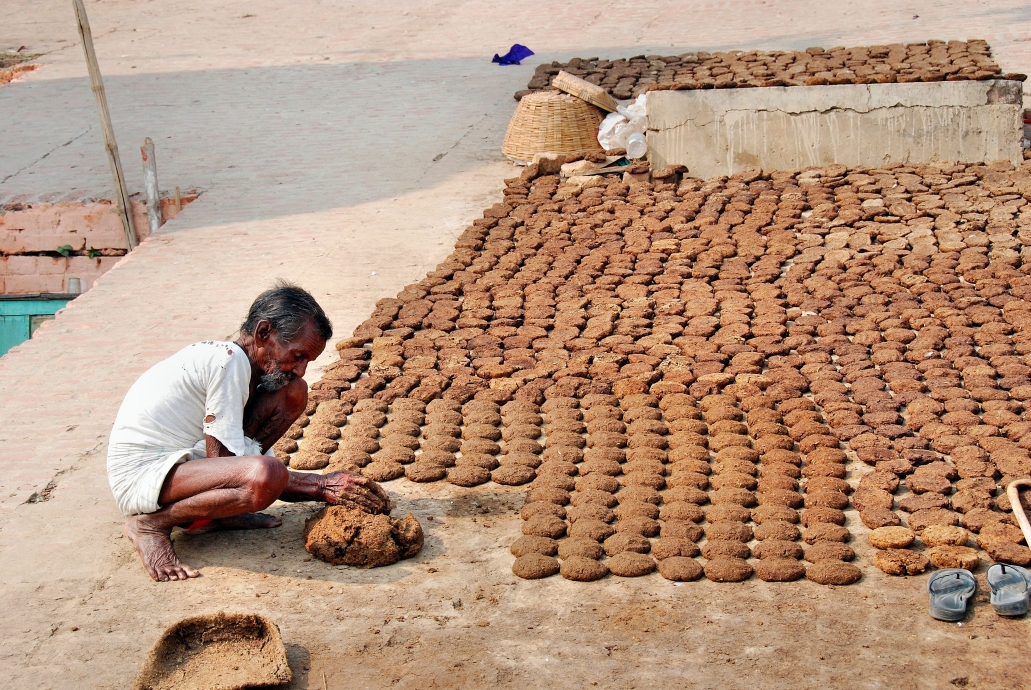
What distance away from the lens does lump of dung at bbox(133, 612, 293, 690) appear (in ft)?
9.93

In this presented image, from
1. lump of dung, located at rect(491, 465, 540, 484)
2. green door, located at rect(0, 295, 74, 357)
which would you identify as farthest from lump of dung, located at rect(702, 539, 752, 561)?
green door, located at rect(0, 295, 74, 357)

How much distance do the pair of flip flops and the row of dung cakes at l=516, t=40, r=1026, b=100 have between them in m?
4.94

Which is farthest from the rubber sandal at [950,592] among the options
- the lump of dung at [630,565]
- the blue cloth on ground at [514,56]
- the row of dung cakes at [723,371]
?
the blue cloth on ground at [514,56]

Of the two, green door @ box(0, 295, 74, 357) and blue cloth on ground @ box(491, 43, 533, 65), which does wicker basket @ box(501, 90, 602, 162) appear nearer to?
blue cloth on ground @ box(491, 43, 533, 65)

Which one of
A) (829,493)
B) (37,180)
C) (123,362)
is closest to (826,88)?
(829,493)

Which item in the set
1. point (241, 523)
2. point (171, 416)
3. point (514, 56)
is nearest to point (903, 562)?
point (241, 523)

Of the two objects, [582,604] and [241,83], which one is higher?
[241,83]

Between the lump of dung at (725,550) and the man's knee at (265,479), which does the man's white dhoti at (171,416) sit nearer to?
the man's knee at (265,479)

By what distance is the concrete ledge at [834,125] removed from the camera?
737 centimetres

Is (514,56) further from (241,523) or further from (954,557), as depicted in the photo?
(954,557)

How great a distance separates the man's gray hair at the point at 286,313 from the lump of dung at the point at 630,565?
48.4 inches

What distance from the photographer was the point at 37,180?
849 cm

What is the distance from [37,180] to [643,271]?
16.9 feet

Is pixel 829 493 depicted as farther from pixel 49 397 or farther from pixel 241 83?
pixel 241 83
